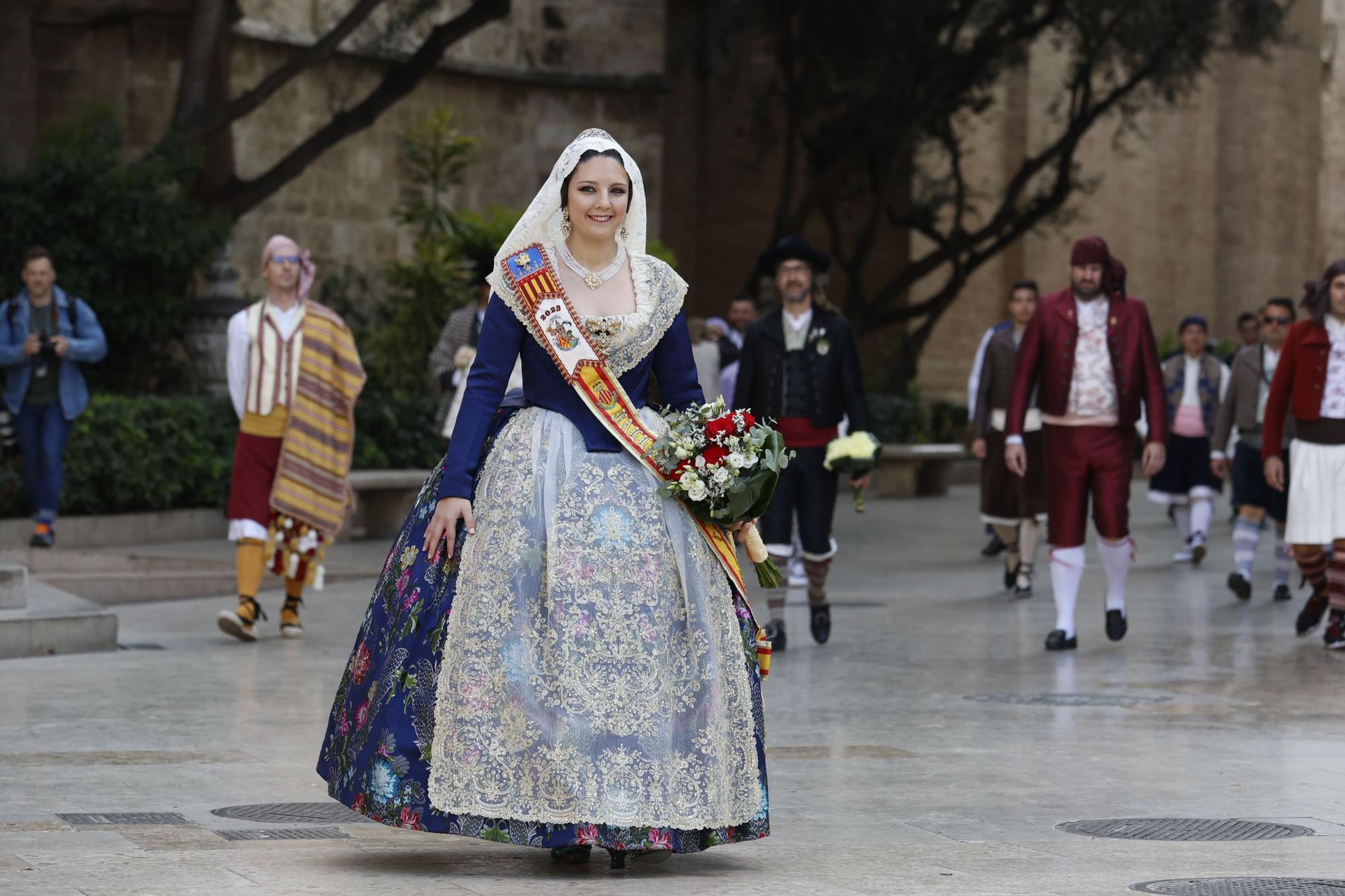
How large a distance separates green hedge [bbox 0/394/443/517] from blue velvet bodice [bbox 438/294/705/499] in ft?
32.3

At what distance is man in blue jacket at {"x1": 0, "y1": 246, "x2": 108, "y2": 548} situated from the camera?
46.0ft

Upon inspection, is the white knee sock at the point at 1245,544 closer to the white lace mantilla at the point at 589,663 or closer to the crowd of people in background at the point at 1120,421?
the crowd of people in background at the point at 1120,421

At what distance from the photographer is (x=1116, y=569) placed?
11.5 metres

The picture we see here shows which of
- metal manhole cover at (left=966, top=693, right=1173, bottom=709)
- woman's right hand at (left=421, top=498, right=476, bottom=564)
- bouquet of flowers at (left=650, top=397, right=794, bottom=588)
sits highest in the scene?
bouquet of flowers at (left=650, top=397, right=794, bottom=588)

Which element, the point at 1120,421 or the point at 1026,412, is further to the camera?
the point at 1026,412

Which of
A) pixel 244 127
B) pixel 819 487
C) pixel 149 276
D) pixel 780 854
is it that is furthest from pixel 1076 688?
pixel 244 127

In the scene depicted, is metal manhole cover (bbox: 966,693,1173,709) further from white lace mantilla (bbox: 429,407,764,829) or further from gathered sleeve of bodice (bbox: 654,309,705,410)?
white lace mantilla (bbox: 429,407,764,829)

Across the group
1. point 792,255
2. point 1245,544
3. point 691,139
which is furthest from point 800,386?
point 691,139

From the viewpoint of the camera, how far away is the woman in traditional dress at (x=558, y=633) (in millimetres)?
5457

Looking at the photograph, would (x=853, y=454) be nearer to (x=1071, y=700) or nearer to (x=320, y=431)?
(x=1071, y=700)

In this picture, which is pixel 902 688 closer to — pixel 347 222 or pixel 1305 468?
pixel 1305 468

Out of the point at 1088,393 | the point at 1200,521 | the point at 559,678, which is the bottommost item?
the point at 1200,521

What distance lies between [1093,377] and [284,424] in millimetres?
4083

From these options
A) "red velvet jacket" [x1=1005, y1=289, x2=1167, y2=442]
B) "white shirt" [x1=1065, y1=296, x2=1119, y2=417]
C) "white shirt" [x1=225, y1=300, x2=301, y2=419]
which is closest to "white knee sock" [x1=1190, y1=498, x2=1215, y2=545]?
"red velvet jacket" [x1=1005, y1=289, x2=1167, y2=442]
